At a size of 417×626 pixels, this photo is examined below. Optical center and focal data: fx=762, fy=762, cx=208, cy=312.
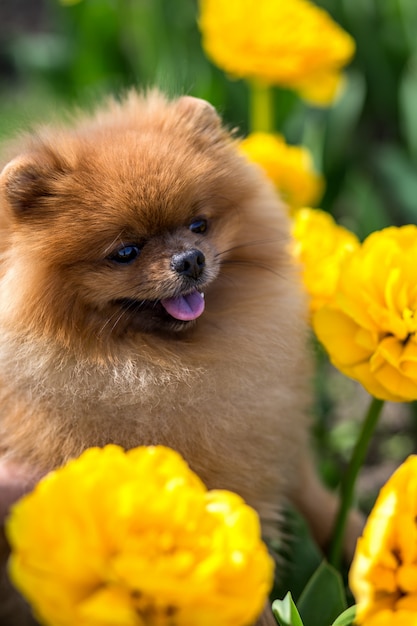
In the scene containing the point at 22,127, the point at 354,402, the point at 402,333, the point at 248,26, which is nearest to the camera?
the point at 402,333

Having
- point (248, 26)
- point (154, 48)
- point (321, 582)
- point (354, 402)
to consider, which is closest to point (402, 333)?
point (321, 582)

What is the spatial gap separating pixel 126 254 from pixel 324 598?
0.62 metres

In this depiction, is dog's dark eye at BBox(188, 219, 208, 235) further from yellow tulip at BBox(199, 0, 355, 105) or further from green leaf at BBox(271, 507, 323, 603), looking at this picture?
yellow tulip at BBox(199, 0, 355, 105)

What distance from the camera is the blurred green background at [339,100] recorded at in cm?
245

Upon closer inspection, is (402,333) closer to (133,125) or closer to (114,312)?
(114,312)

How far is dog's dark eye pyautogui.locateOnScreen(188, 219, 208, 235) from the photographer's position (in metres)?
1.32

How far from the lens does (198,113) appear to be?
143 cm

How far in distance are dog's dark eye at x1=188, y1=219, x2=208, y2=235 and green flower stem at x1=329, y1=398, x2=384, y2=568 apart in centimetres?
42

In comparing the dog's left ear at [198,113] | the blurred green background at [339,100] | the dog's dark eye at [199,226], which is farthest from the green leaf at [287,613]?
the blurred green background at [339,100]

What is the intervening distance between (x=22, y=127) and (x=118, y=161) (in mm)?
375

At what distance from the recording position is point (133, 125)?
54.6 inches

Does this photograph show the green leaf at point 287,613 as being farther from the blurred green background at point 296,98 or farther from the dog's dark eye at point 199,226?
the blurred green background at point 296,98

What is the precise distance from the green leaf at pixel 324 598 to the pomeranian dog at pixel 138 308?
0.12m

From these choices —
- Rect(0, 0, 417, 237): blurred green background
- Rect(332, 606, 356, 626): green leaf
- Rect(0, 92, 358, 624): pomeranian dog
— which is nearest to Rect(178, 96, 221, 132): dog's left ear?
Rect(0, 92, 358, 624): pomeranian dog
